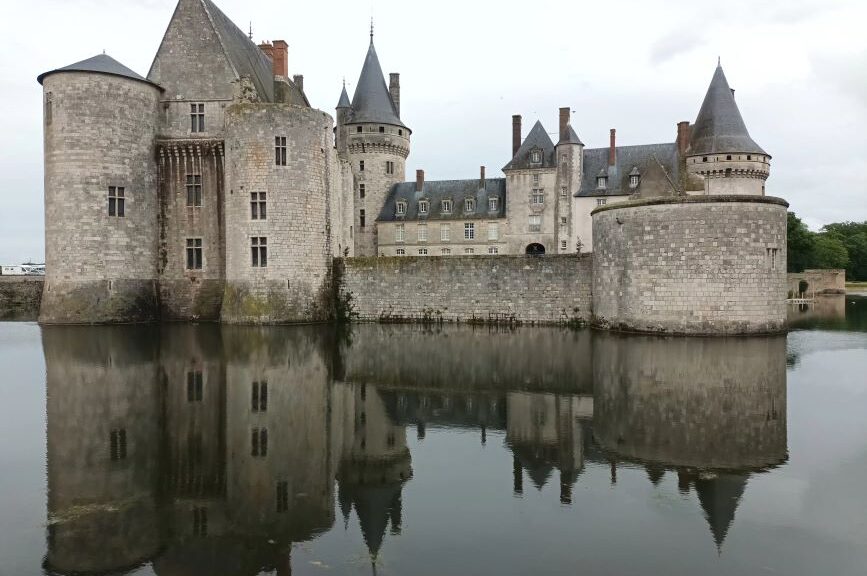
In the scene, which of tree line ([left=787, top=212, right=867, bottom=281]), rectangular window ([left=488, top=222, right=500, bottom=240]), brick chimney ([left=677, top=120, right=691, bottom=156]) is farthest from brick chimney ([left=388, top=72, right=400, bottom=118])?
tree line ([left=787, top=212, right=867, bottom=281])

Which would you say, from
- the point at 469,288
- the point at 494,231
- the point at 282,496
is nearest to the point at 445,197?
the point at 494,231

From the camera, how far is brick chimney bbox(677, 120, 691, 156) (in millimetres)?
37781

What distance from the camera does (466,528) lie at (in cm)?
579

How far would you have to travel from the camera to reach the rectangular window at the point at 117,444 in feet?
25.0

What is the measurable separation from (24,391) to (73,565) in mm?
7727

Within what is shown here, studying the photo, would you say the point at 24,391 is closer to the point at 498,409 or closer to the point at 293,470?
the point at 293,470

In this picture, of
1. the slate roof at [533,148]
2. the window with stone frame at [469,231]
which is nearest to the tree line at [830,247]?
the slate roof at [533,148]

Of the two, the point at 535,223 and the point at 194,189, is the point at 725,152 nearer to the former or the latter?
the point at 535,223

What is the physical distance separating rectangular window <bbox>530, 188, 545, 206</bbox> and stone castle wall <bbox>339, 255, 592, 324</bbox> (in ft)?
62.3

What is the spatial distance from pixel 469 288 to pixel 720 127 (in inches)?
861

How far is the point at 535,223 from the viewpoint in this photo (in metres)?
42.0

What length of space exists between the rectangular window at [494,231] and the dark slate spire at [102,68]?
78.0 ft

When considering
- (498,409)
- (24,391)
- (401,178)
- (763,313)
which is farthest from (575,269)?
(401,178)

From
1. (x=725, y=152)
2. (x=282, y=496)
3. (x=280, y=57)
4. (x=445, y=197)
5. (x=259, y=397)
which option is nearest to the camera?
(x=282, y=496)
